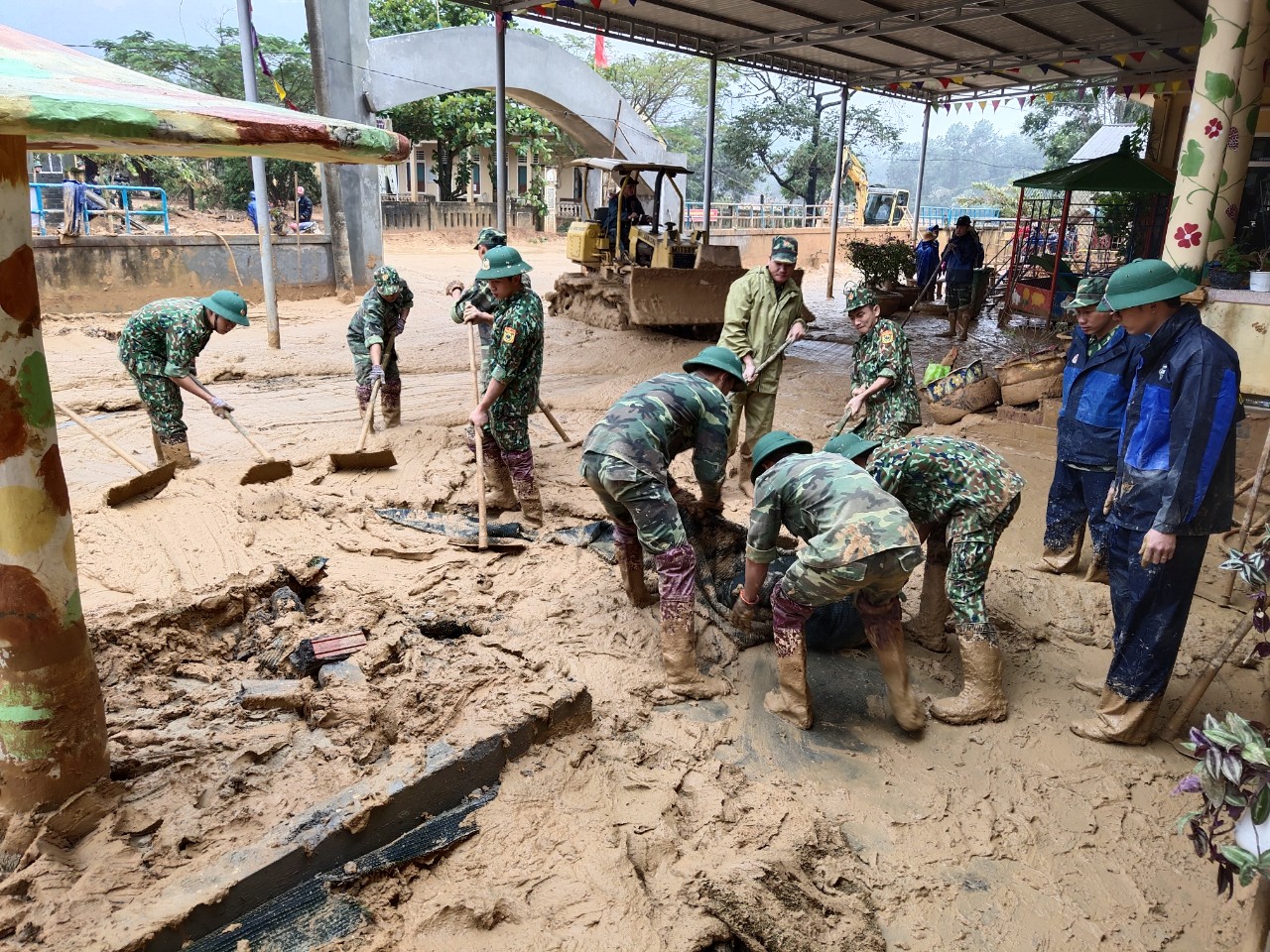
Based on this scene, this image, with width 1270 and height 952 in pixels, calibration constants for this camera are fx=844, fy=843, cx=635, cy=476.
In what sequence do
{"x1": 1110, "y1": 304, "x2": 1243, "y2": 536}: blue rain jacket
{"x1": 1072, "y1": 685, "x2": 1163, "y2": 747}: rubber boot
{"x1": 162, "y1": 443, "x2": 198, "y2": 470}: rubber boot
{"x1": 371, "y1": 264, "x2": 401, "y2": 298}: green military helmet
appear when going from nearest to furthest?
{"x1": 1110, "y1": 304, "x2": 1243, "y2": 536}: blue rain jacket → {"x1": 1072, "y1": 685, "x2": 1163, "y2": 747}: rubber boot → {"x1": 162, "y1": 443, "x2": 198, "y2": 470}: rubber boot → {"x1": 371, "y1": 264, "x2": 401, "y2": 298}: green military helmet

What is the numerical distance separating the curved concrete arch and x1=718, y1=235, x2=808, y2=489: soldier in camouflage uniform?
1050 cm

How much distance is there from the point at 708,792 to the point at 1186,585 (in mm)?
1975

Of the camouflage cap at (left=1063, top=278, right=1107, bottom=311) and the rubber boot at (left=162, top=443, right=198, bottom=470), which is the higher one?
the camouflage cap at (left=1063, top=278, right=1107, bottom=311)

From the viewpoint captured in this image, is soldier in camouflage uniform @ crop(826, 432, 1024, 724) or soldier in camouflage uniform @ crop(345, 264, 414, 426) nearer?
soldier in camouflage uniform @ crop(826, 432, 1024, 724)

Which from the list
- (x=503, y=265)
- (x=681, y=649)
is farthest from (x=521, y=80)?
(x=681, y=649)

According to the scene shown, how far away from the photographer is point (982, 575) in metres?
3.57

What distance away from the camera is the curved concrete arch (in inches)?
683

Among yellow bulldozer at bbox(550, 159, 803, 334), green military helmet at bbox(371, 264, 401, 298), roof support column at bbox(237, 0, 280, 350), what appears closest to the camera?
green military helmet at bbox(371, 264, 401, 298)

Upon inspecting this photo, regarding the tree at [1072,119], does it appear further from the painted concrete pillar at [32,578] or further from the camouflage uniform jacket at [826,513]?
the painted concrete pillar at [32,578]

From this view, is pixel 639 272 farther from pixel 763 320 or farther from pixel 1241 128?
pixel 1241 128

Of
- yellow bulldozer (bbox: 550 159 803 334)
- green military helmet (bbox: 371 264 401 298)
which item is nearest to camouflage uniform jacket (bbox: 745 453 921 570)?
green military helmet (bbox: 371 264 401 298)

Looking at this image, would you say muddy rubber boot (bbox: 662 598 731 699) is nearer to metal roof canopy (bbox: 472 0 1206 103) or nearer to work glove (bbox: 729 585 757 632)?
work glove (bbox: 729 585 757 632)

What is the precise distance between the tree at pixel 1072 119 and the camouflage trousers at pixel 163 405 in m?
31.9

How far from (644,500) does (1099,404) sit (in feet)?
8.34
